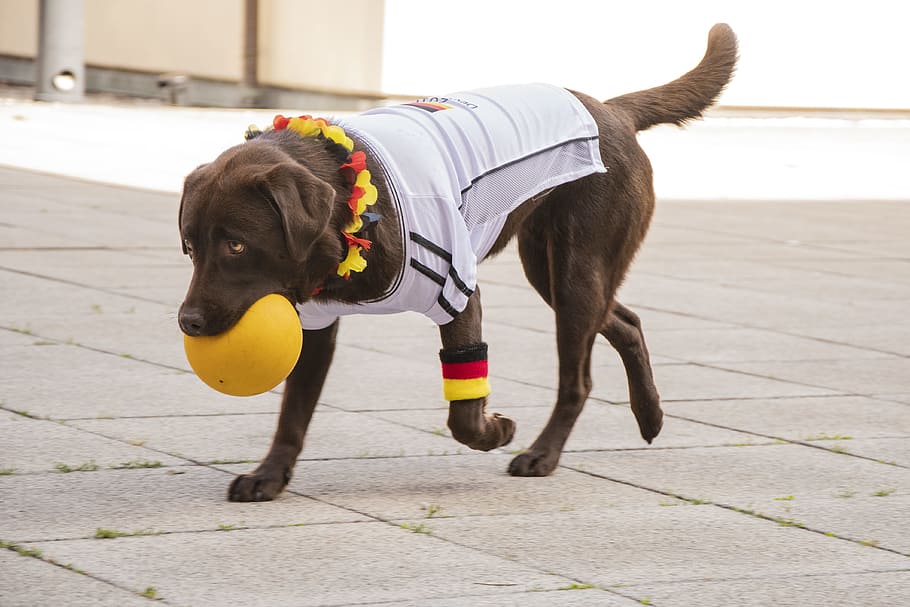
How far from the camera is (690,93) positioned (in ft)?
20.1

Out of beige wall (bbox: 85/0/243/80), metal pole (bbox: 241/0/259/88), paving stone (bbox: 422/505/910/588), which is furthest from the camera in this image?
beige wall (bbox: 85/0/243/80)

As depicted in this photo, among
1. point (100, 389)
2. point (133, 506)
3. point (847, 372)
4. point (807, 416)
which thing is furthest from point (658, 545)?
point (847, 372)

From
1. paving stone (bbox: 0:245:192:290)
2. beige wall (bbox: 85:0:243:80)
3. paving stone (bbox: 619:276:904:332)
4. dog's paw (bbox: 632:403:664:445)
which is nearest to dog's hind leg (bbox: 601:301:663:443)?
dog's paw (bbox: 632:403:664:445)

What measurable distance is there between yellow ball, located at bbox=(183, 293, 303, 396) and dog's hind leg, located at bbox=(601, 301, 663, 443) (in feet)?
5.62

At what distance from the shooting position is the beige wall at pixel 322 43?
65.6 ft

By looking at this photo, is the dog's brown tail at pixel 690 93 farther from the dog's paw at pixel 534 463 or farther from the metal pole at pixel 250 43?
the metal pole at pixel 250 43

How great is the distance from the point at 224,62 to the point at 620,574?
1898 centimetres

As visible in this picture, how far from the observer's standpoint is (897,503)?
5031 millimetres

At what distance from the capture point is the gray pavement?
161 inches

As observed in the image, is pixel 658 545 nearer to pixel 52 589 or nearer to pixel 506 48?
pixel 52 589

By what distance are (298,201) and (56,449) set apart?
1595 mm

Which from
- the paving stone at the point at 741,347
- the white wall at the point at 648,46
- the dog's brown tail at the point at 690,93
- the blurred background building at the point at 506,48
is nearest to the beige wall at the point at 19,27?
the blurred background building at the point at 506,48

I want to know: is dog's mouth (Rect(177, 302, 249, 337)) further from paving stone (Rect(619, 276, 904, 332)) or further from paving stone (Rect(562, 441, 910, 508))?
paving stone (Rect(619, 276, 904, 332))

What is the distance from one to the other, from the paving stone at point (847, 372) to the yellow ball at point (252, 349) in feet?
10.9
